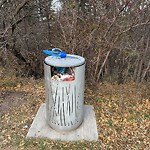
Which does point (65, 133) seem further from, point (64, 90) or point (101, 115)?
point (101, 115)

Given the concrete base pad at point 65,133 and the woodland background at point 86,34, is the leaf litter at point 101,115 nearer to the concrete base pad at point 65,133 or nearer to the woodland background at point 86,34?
the concrete base pad at point 65,133

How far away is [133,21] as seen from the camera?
4059 mm

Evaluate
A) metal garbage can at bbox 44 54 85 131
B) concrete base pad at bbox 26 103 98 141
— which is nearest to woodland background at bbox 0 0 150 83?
metal garbage can at bbox 44 54 85 131

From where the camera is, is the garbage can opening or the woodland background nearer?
the garbage can opening

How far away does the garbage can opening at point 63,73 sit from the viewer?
2740 mm

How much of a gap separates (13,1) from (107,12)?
2639mm

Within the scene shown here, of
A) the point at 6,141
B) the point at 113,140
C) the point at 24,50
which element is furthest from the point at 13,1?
the point at 113,140

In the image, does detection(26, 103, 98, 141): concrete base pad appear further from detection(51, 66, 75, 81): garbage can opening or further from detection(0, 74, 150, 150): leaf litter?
detection(51, 66, 75, 81): garbage can opening

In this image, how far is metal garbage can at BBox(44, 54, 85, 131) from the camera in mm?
2744

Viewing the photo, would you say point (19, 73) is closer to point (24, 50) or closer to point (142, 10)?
point (24, 50)

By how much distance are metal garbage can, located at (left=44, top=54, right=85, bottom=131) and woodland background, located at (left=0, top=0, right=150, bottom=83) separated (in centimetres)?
166

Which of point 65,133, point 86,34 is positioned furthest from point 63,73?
point 86,34

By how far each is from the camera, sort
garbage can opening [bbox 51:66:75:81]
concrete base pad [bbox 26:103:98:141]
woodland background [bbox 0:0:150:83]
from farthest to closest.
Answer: woodland background [bbox 0:0:150:83]
concrete base pad [bbox 26:103:98:141]
garbage can opening [bbox 51:66:75:81]

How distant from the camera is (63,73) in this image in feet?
9.02
